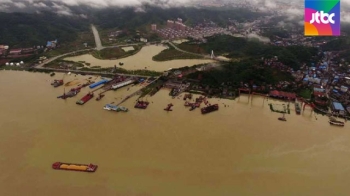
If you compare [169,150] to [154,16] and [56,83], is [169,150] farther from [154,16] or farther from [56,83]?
[154,16]

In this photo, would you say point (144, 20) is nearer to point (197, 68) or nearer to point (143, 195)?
point (197, 68)

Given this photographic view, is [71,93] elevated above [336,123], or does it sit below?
above

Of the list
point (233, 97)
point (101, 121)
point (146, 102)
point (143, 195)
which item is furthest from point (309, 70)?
point (143, 195)

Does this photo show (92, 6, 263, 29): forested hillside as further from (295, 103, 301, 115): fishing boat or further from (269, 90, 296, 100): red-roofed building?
(295, 103, 301, 115): fishing boat

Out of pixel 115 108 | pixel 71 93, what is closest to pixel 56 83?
pixel 71 93

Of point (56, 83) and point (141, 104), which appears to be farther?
point (56, 83)

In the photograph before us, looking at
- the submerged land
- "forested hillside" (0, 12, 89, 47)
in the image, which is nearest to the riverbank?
the submerged land

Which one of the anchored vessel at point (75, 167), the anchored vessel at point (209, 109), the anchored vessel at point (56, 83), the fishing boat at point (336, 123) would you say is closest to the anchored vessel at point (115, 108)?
the anchored vessel at point (209, 109)
